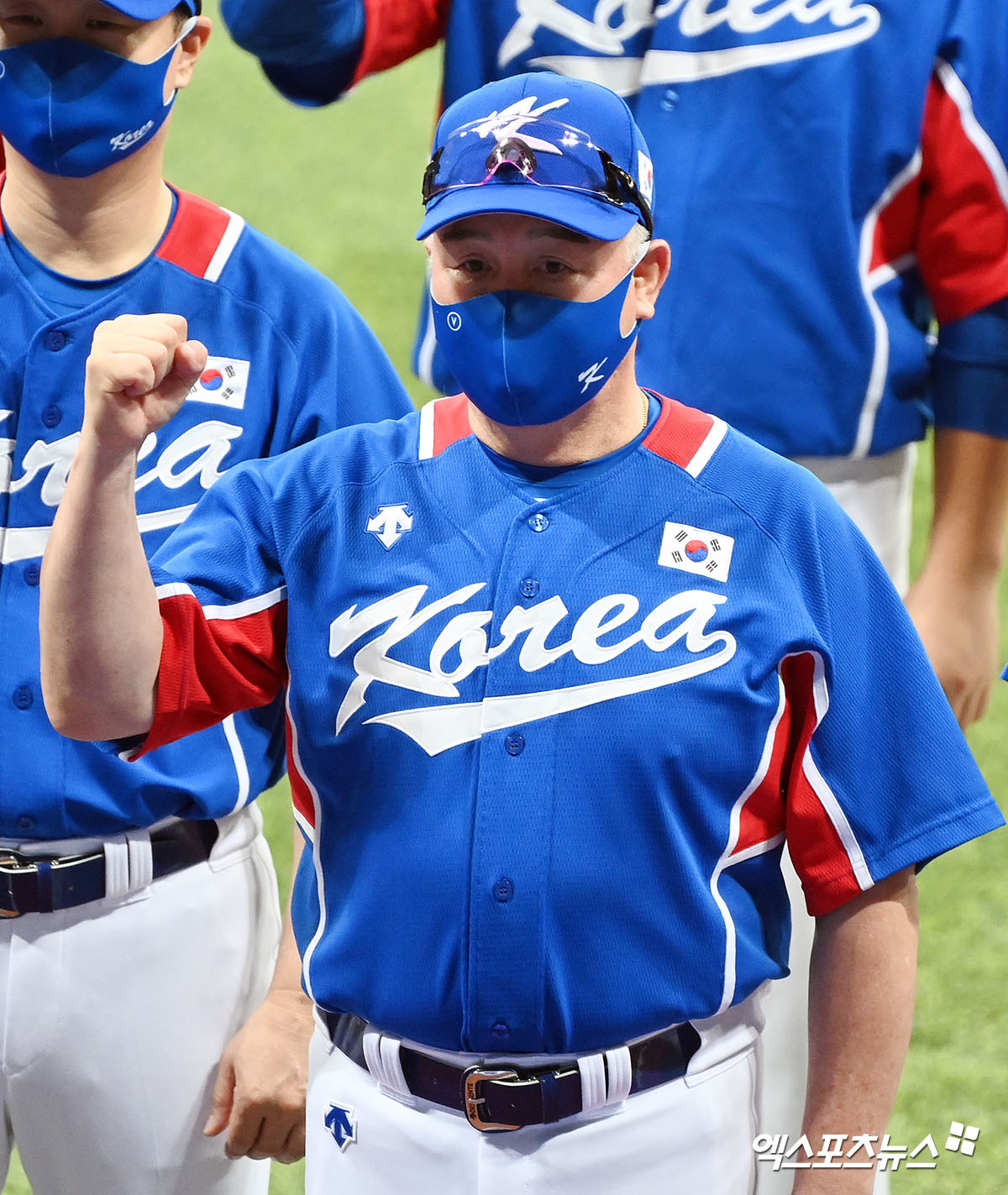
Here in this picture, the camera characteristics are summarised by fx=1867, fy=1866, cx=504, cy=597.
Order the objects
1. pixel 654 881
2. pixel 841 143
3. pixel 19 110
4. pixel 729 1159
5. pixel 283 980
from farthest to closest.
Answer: pixel 841 143 < pixel 283 980 < pixel 19 110 < pixel 729 1159 < pixel 654 881

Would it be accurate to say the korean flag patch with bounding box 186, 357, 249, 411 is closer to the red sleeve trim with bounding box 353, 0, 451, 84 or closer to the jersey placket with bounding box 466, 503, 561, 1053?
the jersey placket with bounding box 466, 503, 561, 1053

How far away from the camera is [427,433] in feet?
7.32

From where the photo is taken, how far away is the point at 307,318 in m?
2.63

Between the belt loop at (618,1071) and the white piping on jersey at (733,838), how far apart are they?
0.13 metres

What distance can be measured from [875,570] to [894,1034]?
0.54 metres

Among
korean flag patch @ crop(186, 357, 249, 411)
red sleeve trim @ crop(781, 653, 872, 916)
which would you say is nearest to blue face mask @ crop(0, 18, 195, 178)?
korean flag patch @ crop(186, 357, 249, 411)

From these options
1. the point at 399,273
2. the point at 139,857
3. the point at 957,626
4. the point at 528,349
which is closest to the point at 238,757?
the point at 139,857

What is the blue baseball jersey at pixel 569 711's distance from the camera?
208 cm

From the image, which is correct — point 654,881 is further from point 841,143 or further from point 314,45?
point 314,45

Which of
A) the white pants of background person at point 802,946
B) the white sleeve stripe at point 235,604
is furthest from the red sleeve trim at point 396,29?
the white sleeve stripe at point 235,604

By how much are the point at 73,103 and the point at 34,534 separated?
1.87ft

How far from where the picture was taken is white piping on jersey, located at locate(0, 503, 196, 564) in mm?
2525

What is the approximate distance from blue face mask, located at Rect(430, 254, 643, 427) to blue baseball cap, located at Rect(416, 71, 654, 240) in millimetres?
91

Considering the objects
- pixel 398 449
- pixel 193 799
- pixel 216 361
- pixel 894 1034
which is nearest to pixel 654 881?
pixel 894 1034
